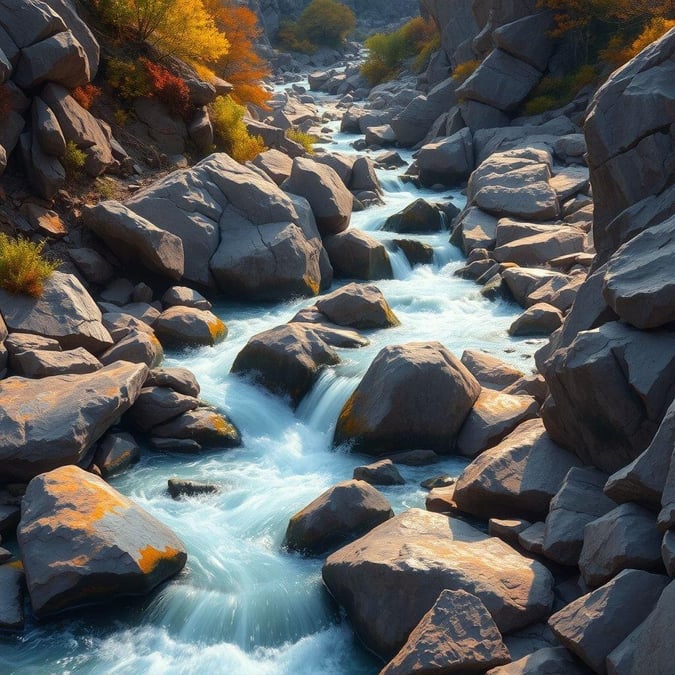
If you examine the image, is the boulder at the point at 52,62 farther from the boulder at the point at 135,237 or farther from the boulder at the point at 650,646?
the boulder at the point at 650,646

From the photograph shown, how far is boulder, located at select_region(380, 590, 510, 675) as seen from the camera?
23.2 feet

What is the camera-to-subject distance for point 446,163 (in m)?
29.3

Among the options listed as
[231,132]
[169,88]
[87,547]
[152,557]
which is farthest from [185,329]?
[231,132]

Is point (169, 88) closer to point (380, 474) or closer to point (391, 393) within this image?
point (391, 393)

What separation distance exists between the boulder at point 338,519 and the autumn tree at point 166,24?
54.4 feet

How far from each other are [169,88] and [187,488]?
13669 millimetres

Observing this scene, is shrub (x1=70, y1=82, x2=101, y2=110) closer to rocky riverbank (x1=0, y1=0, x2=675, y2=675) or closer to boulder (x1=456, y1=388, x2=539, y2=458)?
rocky riverbank (x1=0, y1=0, x2=675, y2=675)

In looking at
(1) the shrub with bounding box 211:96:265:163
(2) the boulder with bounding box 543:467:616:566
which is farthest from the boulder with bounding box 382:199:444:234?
(2) the boulder with bounding box 543:467:616:566

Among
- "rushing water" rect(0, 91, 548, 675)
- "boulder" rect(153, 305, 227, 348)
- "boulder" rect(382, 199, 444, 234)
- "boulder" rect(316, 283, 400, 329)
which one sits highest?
"boulder" rect(382, 199, 444, 234)

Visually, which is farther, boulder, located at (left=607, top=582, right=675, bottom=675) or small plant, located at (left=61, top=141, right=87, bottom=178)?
small plant, located at (left=61, top=141, right=87, bottom=178)

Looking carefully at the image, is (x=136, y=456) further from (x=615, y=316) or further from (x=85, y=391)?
(x=615, y=316)

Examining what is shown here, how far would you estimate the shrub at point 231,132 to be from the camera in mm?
23641

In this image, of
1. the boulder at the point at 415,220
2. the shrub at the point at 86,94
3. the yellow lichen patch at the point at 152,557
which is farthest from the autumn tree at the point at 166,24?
the yellow lichen patch at the point at 152,557

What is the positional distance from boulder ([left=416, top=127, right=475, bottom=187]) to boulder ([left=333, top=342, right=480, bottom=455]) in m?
18.1
